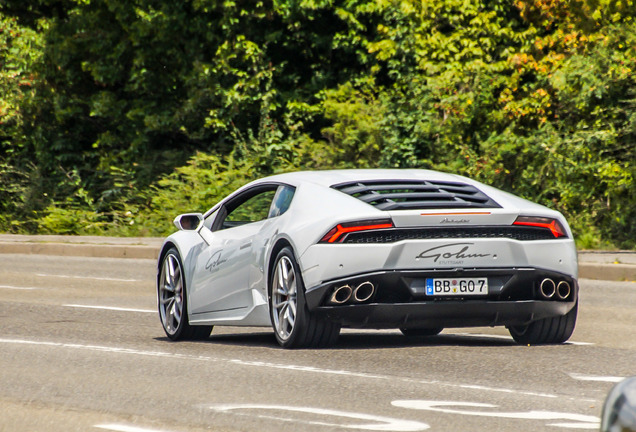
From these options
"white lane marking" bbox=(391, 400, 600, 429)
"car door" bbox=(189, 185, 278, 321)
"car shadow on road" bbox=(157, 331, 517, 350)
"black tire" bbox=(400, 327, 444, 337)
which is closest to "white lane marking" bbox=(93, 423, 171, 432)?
"white lane marking" bbox=(391, 400, 600, 429)

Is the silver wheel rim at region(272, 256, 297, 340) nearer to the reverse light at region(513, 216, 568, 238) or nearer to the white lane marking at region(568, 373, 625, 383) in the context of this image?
the reverse light at region(513, 216, 568, 238)

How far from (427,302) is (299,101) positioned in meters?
22.4

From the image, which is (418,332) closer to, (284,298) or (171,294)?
(284,298)

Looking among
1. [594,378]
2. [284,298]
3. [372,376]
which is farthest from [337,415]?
[284,298]

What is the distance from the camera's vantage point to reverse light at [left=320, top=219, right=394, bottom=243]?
8141 millimetres

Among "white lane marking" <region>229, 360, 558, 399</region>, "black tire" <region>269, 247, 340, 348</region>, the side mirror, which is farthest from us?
the side mirror

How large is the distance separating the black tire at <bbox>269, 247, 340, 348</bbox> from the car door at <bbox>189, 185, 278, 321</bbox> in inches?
16.3

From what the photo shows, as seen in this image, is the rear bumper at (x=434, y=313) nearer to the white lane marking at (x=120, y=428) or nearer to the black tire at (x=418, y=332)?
the black tire at (x=418, y=332)

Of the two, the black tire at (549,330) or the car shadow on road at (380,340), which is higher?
the black tire at (549,330)

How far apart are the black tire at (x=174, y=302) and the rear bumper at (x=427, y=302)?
1940 millimetres

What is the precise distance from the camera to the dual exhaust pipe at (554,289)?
8422 mm

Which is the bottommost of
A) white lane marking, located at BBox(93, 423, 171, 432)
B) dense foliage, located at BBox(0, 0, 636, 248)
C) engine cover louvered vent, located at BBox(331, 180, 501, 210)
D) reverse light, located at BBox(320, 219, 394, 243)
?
dense foliage, located at BBox(0, 0, 636, 248)

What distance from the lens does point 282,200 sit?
9.22 meters

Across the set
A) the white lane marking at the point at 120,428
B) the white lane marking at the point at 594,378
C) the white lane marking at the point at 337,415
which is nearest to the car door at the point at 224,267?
the white lane marking at the point at 594,378
